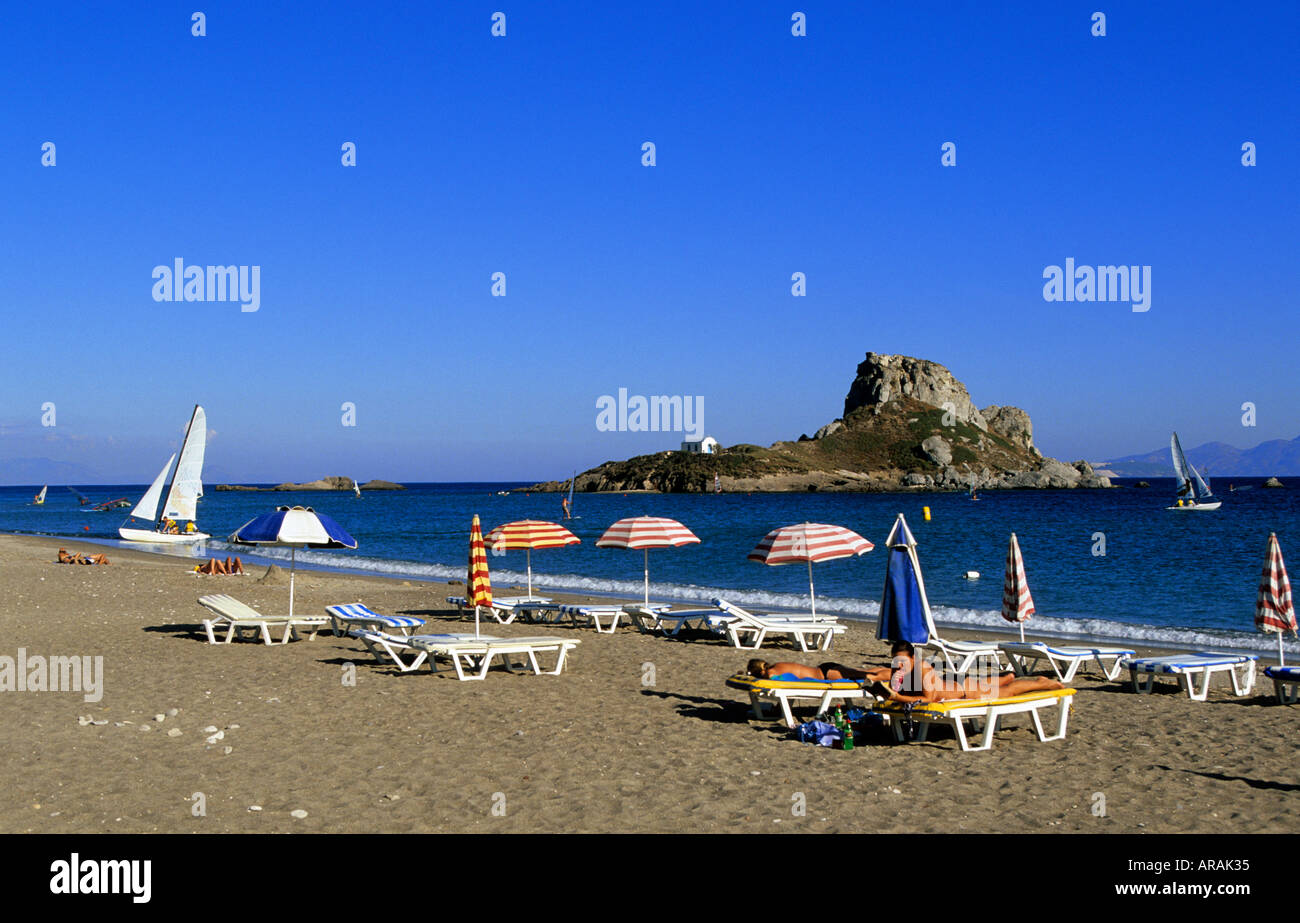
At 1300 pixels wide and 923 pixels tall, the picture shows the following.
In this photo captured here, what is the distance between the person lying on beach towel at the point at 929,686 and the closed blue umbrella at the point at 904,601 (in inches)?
14.4

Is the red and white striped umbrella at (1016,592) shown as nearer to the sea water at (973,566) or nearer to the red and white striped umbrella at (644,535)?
the red and white striped umbrella at (644,535)

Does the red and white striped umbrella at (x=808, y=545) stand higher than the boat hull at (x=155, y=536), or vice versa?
the red and white striped umbrella at (x=808, y=545)

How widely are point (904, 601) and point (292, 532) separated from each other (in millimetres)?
8739

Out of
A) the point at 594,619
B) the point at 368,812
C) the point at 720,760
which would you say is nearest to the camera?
the point at 368,812

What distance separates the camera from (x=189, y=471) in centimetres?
4747

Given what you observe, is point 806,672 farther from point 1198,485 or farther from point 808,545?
point 1198,485

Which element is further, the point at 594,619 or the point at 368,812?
the point at 594,619

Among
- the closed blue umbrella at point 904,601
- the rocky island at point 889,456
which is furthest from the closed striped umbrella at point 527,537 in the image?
the rocky island at point 889,456

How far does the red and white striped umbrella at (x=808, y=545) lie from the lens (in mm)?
14719

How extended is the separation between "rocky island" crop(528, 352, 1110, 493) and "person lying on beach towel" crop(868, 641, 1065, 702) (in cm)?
12856

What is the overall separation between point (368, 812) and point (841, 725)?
4423mm

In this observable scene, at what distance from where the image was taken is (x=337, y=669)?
43.0 feet
